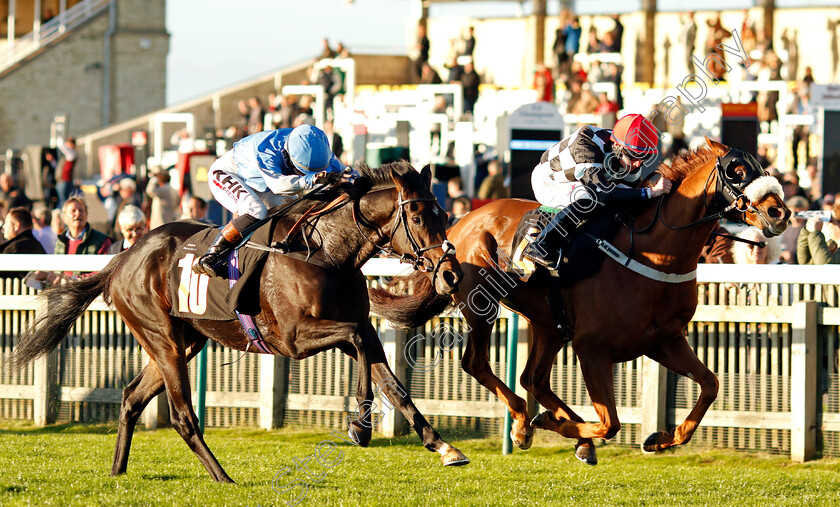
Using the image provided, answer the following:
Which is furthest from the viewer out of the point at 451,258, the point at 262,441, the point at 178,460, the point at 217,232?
the point at 262,441

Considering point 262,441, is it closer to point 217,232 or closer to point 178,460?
point 178,460

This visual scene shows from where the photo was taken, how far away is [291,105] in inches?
705

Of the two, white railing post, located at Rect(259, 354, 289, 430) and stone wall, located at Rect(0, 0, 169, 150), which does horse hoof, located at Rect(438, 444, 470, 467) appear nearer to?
white railing post, located at Rect(259, 354, 289, 430)

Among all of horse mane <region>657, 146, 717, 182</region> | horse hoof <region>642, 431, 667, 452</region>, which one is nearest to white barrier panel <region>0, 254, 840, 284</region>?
horse mane <region>657, 146, 717, 182</region>

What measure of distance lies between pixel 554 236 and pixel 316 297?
125 cm

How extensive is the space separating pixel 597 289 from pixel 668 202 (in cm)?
55

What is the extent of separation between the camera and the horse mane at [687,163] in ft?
19.0

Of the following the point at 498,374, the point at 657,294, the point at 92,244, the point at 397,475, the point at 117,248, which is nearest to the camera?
the point at 657,294

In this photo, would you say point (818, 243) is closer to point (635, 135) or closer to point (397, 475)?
point (635, 135)

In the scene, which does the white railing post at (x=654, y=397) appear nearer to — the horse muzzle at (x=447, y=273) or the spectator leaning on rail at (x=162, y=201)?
the horse muzzle at (x=447, y=273)

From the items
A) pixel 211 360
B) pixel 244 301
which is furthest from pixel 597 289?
pixel 211 360

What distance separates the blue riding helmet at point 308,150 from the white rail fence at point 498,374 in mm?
1832

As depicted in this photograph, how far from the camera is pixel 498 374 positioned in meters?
7.64

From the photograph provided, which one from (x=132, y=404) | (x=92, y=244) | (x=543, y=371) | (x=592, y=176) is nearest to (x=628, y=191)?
(x=592, y=176)
